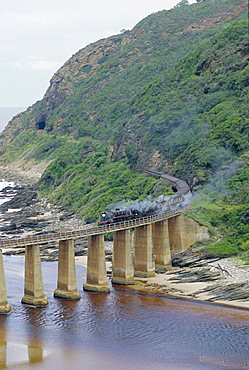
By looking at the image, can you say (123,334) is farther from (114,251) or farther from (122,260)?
(114,251)

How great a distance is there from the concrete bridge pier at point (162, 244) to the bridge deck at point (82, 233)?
1.29 metres

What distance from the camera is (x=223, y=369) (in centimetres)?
6306

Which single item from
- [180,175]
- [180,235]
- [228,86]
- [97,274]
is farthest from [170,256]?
[228,86]

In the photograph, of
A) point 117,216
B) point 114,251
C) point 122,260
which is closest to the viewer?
point 122,260

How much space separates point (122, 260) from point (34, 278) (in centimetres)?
1438

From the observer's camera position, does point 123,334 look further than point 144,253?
No

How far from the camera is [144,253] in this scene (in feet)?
306

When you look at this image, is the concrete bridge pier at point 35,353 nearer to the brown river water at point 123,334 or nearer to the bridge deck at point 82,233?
the brown river water at point 123,334

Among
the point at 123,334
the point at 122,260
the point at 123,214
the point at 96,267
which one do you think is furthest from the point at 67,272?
the point at 123,214

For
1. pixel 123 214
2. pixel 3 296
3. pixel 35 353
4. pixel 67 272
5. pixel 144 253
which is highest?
pixel 123 214

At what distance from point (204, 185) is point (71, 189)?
47862 millimetres

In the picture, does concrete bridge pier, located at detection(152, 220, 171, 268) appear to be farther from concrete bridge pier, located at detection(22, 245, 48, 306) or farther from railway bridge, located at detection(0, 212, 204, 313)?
concrete bridge pier, located at detection(22, 245, 48, 306)

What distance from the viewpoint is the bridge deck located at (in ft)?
258

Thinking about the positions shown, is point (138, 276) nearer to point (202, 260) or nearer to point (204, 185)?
point (202, 260)
